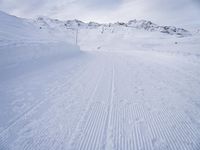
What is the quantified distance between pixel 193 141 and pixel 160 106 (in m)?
1.60

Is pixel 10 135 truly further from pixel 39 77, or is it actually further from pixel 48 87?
pixel 39 77

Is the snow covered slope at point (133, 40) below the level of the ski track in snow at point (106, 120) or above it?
below

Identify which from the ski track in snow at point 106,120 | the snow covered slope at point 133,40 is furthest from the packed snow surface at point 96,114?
the snow covered slope at point 133,40

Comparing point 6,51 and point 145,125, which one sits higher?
point 6,51

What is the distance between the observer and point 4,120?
392cm

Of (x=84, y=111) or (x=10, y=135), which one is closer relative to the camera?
(x=10, y=135)

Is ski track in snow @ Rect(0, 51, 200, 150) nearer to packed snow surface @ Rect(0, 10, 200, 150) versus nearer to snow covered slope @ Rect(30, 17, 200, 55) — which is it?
packed snow surface @ Rect(0, 10, 200, 150)

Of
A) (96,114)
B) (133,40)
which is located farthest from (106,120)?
(133,40)

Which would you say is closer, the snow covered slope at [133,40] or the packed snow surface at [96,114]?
the packed snow surface at [96,114]

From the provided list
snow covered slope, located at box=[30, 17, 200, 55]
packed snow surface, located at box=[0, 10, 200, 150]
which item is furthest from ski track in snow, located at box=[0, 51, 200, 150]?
snow covered slope, located at box=[30, 17, 200, 55]

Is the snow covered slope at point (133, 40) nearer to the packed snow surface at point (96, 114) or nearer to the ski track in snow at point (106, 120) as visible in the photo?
the packed snow surface at point (96, 114)

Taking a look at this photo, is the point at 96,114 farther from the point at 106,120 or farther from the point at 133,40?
the point at 133,40

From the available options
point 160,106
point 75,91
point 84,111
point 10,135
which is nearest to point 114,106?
point 84,111

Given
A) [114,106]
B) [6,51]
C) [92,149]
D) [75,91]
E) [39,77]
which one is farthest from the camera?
[6,51]
